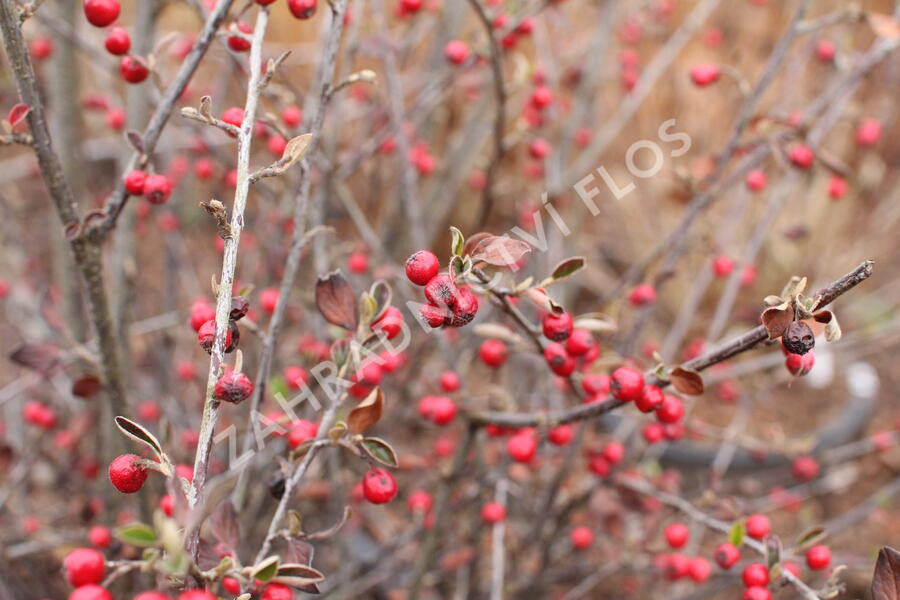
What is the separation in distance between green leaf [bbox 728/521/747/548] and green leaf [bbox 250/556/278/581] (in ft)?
1.85

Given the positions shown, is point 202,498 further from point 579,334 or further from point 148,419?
point 148,419

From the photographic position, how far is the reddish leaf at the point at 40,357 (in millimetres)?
1069

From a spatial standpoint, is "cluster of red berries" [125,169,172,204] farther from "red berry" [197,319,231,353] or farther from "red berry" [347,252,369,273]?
"red berry" [347,252,369,273]

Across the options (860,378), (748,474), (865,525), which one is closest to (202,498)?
(748,474)

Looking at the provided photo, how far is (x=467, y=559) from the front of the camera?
1388mm

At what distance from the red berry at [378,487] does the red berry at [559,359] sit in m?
0.23

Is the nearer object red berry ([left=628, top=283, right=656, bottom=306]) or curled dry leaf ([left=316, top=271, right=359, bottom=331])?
curled dry leaf ([left=316, top=271, right=359, bottom=331])

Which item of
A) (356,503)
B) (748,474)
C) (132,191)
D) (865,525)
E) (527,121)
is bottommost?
(865,525)

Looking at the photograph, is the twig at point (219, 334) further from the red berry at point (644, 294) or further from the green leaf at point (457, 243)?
the red berry at point (644, 294)

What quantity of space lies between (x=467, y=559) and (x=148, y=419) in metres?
0.73

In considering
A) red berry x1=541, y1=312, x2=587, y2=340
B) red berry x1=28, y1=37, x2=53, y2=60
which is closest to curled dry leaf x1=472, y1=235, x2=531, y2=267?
red berry x1=541, y1=312, x2=587, y2=340

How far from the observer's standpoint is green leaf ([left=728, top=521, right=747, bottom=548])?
2.95 feet

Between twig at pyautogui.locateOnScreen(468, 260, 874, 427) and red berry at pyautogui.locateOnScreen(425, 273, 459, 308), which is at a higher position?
red berry at pyautogui.locateOnScreen(425, 273, 459, 308)

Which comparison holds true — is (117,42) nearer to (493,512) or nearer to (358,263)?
(358,263)
